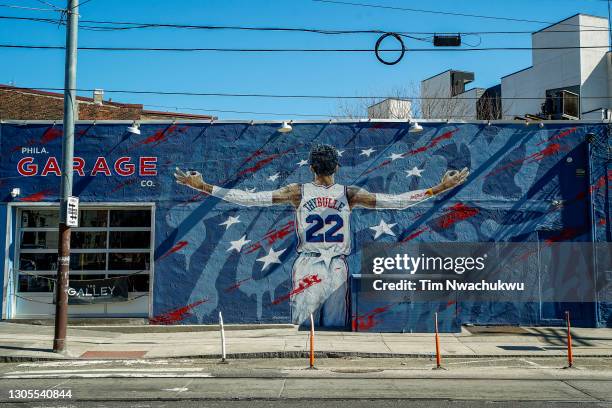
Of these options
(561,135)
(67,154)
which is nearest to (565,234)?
(561,135)

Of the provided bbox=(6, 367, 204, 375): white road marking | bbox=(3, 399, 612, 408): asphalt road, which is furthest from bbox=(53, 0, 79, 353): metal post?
bbox=(3, 399, 612, 408): asphalt road

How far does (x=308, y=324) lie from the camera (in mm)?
18562

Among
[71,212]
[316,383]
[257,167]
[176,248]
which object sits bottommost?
[316,383]

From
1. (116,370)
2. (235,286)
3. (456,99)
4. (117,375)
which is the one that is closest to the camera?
(117,375)

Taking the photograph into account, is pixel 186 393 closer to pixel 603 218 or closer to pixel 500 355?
pixel 500 355

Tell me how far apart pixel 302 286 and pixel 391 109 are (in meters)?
19.9

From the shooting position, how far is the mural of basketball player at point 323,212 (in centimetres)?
1859

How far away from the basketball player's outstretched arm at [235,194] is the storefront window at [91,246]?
1.49 meters

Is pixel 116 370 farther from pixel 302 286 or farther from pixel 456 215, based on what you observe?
pixel 456 215

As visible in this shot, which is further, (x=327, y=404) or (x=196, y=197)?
(x=196, y=197)

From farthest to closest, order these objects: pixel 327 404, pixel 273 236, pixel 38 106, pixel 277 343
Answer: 1. pixel 38 106
2. pixel 273 236
3. pixel 277 343
4. pixel 327 404

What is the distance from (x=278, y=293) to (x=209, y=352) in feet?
14.6

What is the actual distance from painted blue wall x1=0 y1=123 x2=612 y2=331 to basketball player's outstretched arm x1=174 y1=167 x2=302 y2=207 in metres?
0.18

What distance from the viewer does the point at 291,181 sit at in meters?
19.0
